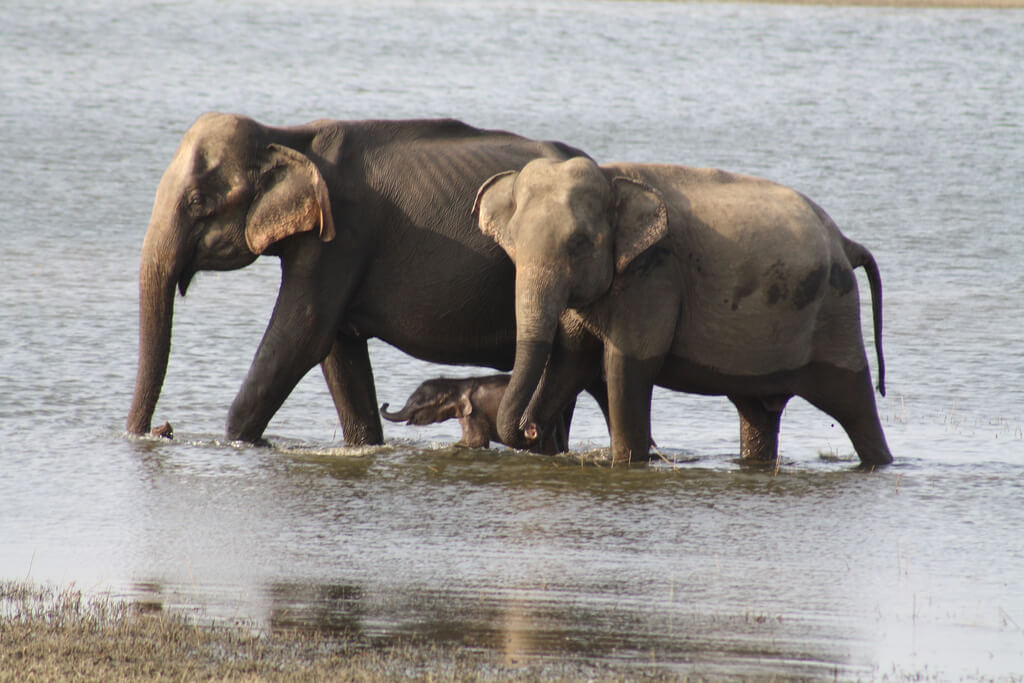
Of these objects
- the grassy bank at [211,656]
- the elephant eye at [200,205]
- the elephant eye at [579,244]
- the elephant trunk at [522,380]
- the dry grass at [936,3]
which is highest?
the elephant eye at [579,244]

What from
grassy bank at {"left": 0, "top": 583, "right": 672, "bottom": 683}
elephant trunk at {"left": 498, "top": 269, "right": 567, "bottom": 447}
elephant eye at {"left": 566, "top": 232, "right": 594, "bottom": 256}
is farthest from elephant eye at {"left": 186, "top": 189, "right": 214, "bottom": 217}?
grassy bank at {"left": 0, "top": 583, "right": 672, "bottom": 683}

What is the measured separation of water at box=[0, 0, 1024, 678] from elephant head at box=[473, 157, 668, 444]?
619 mm

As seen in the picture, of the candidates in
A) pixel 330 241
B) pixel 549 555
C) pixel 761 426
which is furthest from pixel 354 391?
pixel 549 555

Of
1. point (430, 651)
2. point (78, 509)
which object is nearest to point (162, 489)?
point (78, 509)

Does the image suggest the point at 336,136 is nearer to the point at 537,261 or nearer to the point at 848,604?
the point at 537,261

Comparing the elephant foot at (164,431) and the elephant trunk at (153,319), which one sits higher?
the elephant trunk at (153,319)

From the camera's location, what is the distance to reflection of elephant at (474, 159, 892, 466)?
9664mm

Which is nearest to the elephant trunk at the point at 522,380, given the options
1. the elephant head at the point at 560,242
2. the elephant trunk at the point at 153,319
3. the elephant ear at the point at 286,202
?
the elephant head at the point at 560,242

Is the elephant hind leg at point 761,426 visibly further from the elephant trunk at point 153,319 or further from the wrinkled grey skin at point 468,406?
the elephant trunk at point 153,319

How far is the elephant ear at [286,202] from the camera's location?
10.0 m

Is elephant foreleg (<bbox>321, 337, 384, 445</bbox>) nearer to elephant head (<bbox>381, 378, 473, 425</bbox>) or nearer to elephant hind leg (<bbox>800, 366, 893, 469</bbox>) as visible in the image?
elephant head (<bbox>381, 378, 473, 425</bbox>)

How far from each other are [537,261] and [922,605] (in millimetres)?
3072

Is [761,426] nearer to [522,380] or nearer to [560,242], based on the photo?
[522,380]

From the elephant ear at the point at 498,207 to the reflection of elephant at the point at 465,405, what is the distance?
0.97m
